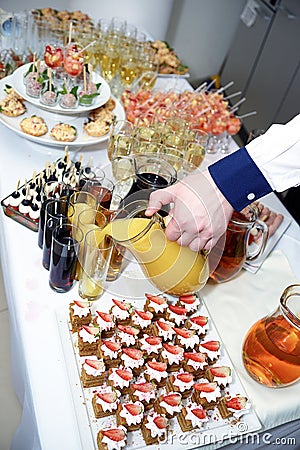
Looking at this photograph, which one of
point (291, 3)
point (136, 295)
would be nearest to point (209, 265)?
point (136, 295)

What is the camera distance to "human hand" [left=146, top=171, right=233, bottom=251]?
892mm

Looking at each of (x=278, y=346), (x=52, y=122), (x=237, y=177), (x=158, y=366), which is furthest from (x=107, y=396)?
(x=52, y=122)

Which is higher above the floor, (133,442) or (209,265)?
(209,265)

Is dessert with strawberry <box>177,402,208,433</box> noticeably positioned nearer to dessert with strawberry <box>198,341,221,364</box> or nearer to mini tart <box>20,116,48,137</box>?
dessert with strawberry <box>198,341,221,364</box>

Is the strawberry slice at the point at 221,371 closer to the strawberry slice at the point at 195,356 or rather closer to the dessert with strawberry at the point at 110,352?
the strawberry slice at the point at 195,356

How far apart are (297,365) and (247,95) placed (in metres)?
2.87

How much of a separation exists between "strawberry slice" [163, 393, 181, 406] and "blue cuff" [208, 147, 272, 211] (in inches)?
15.2

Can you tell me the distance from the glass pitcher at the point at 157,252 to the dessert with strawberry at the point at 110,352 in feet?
0.54

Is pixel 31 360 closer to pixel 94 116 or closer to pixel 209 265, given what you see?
pixel 209 265

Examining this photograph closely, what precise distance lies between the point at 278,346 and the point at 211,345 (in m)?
0.14

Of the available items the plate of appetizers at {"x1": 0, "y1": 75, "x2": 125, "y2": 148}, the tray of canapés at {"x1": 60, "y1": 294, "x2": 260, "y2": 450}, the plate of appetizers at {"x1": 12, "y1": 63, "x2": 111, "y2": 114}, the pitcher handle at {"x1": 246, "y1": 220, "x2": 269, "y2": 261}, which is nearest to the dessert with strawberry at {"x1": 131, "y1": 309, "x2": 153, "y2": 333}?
the tray of canapés at {"x1": 60, "y1": 294, "x2": 260, "y2": 450}

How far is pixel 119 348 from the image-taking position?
88cm

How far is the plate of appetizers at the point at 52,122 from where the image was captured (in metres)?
1.30

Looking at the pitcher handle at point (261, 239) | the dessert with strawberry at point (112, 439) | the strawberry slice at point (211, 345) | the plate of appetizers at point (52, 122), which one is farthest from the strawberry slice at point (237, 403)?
the plate of appetizers at point (52, 122)
